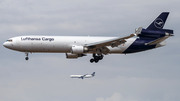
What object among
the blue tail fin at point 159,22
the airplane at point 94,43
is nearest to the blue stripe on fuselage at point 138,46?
the airplane at point 94,43

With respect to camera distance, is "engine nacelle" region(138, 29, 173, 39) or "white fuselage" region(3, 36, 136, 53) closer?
"white fuselage" region(3, 36, 136, 53)

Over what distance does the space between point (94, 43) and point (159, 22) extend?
14804 mm

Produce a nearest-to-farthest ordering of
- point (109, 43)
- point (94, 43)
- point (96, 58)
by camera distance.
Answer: point (109, 43) → point (94, 43) → point (96, 58)

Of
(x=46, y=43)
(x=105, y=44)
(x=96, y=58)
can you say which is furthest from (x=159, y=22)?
(x=46, y=43)

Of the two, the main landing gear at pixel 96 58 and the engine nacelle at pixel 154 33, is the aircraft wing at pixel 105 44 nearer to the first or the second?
the main landing gear at pixel 96 58

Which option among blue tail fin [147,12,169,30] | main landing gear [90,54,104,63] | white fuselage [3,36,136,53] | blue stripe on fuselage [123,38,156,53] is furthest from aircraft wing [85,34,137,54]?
blue tail fin [147,12,169,30]

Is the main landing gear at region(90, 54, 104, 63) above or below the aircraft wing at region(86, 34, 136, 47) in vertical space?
below

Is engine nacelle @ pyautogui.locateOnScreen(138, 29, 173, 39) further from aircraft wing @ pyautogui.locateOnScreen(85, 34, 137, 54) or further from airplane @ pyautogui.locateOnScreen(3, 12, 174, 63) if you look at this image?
aircraft wing @ pyautogui.locateOnScreen(85, 34, 137, 54)

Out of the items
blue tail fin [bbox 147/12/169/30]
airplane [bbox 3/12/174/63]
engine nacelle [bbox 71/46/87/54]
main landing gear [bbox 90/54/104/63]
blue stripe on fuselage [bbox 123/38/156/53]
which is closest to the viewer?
engine nacelle [bbox 71/46/87/54]

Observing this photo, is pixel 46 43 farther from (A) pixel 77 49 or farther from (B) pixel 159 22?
(B) pixel 159 22

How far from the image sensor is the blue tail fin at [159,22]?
6664 cm

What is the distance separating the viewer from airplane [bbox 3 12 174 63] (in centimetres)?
6172

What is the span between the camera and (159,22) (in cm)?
6681

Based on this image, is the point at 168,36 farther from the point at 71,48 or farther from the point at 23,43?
the point at 23,43
